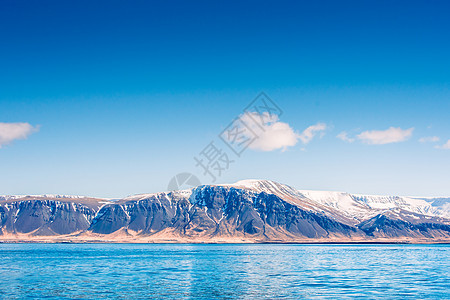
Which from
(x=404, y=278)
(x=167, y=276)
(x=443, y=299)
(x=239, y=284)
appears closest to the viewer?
(x=443, y=299)

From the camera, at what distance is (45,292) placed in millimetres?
62469

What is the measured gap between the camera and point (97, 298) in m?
56.8

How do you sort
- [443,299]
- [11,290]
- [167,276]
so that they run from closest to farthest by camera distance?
[443,299] < [11,290] < [167,276]

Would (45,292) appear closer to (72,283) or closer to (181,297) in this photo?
(72,283)

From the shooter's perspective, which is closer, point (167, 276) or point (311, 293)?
point (311, 293)

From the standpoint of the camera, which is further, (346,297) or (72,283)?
(72,283)

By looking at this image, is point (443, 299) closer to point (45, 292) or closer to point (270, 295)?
point (270, 295)

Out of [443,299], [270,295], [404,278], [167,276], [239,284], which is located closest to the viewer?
[443,299]

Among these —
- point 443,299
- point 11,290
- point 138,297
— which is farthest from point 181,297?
point 443,299

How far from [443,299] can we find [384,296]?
7.01 m

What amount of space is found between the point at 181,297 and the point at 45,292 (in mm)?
20191

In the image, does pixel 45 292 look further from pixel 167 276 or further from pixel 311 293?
pixel 311 293

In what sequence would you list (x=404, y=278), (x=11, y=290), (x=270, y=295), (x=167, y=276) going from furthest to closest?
(x=167, y=276) → (x=404, y=278) → (x=11, y=290) → (x=270, y=295)

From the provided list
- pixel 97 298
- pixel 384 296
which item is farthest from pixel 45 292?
pixel 384 296
